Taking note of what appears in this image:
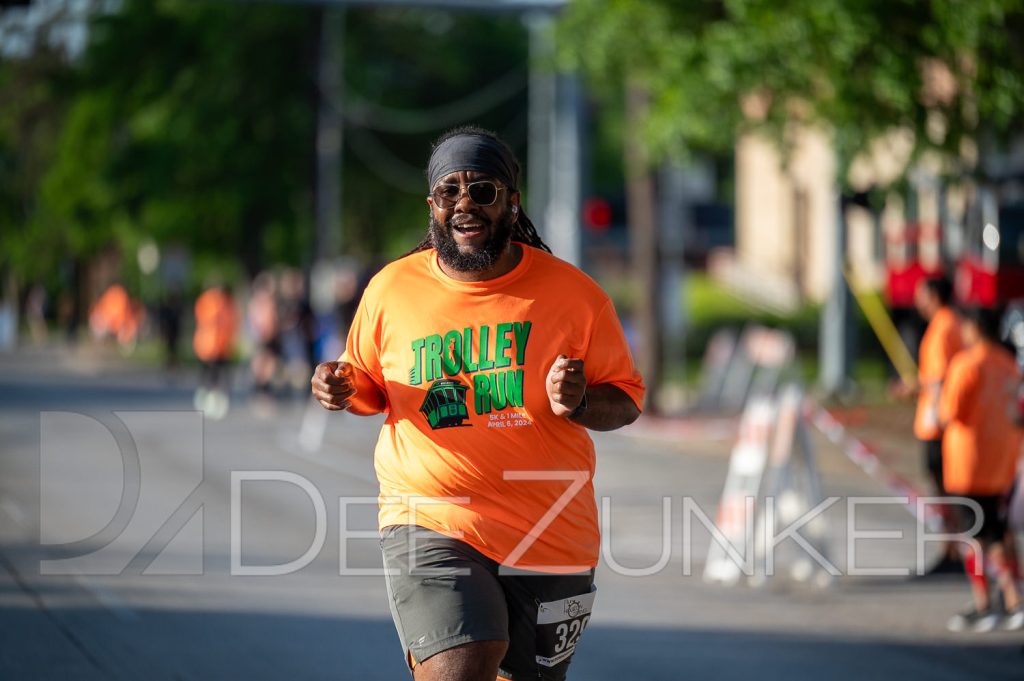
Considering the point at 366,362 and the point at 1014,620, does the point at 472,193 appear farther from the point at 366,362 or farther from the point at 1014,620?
the point at 1014,620

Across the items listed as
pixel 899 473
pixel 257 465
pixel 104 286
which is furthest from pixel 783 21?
pixel 104 286

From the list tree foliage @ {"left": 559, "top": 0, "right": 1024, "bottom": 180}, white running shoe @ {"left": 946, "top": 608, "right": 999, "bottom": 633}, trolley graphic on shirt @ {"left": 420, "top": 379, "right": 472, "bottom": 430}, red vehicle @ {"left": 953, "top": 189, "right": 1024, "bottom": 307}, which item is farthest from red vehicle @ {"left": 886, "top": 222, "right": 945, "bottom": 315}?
trolley graphic on shirt @ {"left": 420, "top": 379, "right": 472, "bottom": 430}

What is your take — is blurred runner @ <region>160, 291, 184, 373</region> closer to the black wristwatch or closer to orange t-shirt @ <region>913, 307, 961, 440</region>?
orange t-shirt @ <region>913, 307, 961, 440</region>

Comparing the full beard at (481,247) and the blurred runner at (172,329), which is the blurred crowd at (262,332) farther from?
the full beard at (481,247)

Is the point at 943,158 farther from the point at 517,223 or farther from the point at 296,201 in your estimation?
the point at 296,201

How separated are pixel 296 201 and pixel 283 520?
34.4 metres

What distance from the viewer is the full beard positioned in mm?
4828

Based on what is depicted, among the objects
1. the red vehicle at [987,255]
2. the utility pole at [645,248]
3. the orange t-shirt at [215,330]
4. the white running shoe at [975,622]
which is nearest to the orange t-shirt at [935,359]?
the white running shoe at [975,622]

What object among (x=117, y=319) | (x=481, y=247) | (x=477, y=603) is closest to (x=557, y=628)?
(x=477, y=603)

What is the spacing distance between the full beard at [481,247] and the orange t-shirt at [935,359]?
250 inches

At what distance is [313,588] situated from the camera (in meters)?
10.1

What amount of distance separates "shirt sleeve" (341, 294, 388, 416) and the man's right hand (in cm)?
5

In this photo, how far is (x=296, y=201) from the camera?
1843 inches

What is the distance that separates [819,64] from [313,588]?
8.50m
